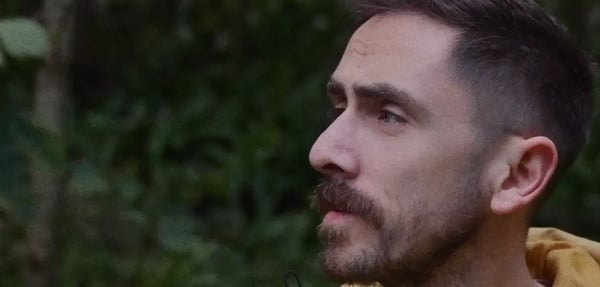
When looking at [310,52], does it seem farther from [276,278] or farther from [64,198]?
[64,198]

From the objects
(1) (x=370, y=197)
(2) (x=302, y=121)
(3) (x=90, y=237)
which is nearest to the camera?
(1) (x=370, y=197)

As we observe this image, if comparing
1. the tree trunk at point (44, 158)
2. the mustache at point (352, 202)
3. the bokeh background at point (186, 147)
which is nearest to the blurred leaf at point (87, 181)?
the bokeh background at point (186, 147)

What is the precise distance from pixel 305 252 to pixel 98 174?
895 millimetres

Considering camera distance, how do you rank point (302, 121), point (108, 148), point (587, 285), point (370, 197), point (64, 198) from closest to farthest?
point (370, 197)
point (587, 285)
point (64, 198)
point (108, 148)
point (302, 121)

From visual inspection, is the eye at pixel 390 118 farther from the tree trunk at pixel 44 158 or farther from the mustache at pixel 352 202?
the tree trunk at pixel 44 158

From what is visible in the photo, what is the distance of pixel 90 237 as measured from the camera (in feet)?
12.5

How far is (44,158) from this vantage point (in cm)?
325

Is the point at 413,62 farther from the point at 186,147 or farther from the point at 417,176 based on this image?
the point at 186,147

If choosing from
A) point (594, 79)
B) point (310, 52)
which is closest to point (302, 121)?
point (310, 52)

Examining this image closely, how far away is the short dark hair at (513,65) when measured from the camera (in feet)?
6.83

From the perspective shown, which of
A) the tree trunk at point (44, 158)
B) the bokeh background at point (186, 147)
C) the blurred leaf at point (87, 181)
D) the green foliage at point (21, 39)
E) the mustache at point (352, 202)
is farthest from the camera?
the bokeh background at point (186, 147)

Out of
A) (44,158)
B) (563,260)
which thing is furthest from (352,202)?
(44,158)

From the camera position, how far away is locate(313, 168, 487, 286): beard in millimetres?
2057

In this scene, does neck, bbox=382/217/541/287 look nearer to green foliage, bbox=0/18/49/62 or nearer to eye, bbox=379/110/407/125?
eye, bbox=379/110/407/125
